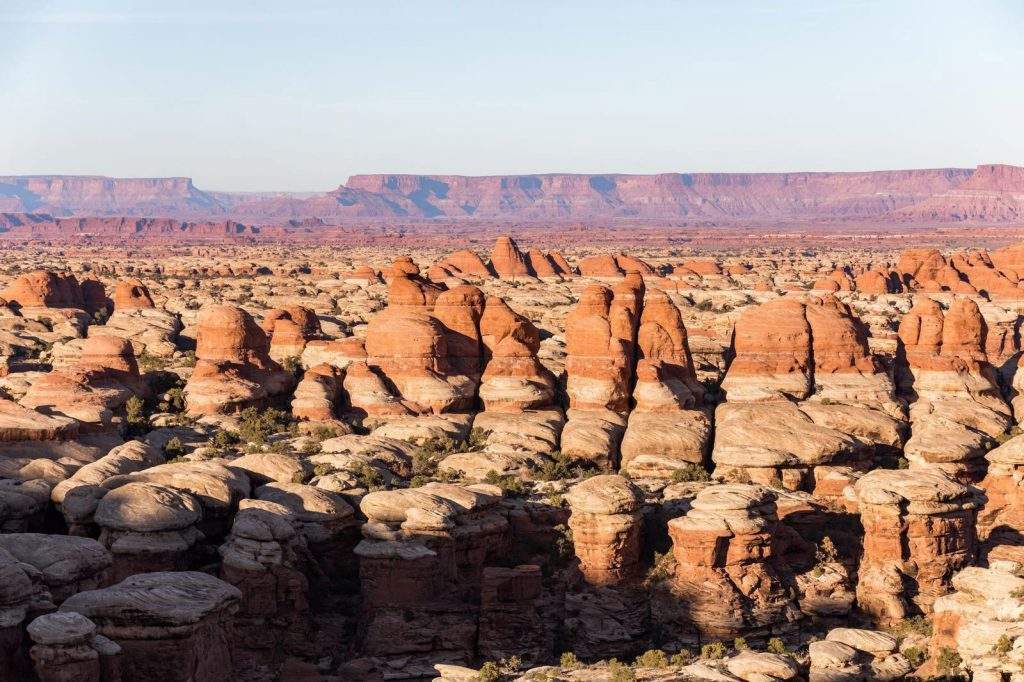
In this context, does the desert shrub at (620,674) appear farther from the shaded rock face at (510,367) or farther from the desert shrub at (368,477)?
the shaded rock face at (510,367)

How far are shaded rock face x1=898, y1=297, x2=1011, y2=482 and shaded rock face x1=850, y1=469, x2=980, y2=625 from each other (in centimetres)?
590

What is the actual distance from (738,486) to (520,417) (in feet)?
32.7

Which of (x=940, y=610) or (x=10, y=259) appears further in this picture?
(x=10, y=259)

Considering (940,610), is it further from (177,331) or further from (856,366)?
(177,331)

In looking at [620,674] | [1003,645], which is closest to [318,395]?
[620,674]

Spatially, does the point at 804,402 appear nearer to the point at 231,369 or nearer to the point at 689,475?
the point at 689,475

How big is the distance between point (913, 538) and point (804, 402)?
33.6 feet

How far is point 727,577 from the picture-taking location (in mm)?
31219

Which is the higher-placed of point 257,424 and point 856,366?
point 856,366

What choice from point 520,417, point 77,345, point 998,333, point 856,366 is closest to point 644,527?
point 520,417

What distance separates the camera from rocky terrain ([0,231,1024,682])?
26094 millimetres

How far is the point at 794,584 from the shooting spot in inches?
1267

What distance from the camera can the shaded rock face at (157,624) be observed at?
78.0 ft

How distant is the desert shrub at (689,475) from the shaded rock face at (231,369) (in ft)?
48.3
